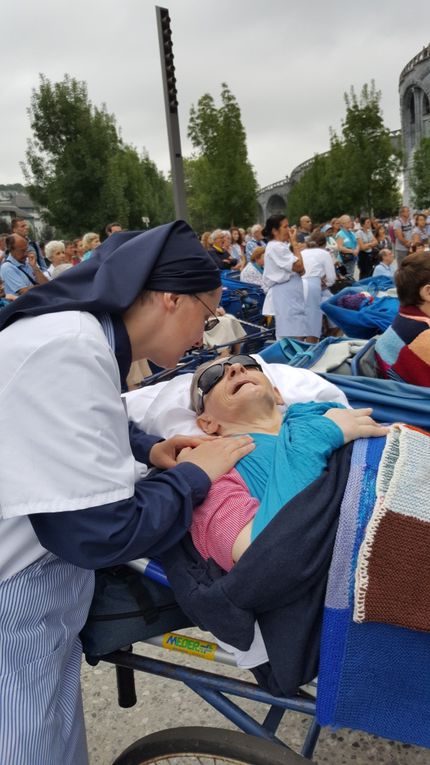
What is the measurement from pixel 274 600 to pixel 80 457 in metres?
0.64

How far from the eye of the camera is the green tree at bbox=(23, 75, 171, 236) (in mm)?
30203

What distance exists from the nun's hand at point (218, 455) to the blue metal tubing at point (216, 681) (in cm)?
61

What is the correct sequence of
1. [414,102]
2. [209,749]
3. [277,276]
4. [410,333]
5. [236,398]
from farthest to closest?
[414,102], [277,276], [410,333], [236,398], [209,749]

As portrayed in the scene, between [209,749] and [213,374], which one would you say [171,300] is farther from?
[209,749]

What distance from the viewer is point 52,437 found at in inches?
50.3

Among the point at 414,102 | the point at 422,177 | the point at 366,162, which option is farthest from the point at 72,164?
the point at 414,102

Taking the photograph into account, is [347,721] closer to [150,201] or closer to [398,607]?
[398,607]

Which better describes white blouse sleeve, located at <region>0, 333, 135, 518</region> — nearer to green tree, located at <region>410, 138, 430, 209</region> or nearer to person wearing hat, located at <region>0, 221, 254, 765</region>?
person wearing hat, located at <region>0, 221, 254, 765</region>

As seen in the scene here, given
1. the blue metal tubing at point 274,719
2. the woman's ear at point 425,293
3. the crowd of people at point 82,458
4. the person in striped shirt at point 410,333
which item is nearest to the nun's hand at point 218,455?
the crowd of people at point 82,458

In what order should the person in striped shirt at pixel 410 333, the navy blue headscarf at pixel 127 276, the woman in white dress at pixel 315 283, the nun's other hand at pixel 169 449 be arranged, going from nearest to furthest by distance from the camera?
the navy blue headscarf at pixel 127 276 → the nun's other hand at pixel 169 449 → the person in striped shirt at pixel 410 333 → the woman in white dress at pixel 315 283

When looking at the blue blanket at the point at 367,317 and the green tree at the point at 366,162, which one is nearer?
the blue blanket at the point at 367,317

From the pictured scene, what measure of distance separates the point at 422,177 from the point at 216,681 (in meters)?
38.1

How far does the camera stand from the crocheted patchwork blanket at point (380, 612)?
147 cm

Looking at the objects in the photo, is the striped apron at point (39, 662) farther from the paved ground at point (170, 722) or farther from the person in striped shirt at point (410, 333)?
the person in striped shirt at point (410, 333)
